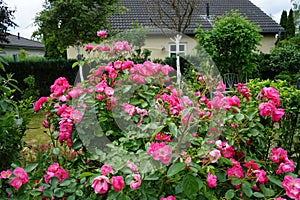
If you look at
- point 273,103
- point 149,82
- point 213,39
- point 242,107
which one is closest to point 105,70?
point 149,82

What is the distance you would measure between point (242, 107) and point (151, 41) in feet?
35.2

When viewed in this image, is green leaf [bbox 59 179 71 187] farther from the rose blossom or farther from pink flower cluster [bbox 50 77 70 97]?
pink flower cluster [bbox 50 77 70 97]

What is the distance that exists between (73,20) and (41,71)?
5.95ft

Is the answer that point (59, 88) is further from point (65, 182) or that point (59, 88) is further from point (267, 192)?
point (267, 192)

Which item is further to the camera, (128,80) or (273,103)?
(128,80)

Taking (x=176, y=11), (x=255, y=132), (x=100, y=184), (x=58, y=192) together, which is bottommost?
(x=58, y=192)

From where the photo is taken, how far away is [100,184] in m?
1.20

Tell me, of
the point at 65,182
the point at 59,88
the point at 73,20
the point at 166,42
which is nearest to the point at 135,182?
the point at 65,182

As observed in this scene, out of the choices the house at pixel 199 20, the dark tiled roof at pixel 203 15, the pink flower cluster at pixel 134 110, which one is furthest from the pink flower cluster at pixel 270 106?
the dark tiled roof at pixel 203 15

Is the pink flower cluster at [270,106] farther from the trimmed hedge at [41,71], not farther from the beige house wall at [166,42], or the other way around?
the beige house wall at [166,42]

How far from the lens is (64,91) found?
1730mm

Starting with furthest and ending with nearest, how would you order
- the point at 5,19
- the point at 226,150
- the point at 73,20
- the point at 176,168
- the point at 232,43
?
1. the point at 5,19
2. the point at 73,20
3. the point at 232,43
4. the point at 226,150
5. the point at 176,168

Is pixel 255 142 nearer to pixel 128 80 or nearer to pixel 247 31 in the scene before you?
pixel 128 80

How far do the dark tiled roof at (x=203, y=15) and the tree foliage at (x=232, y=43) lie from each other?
5187 mm
